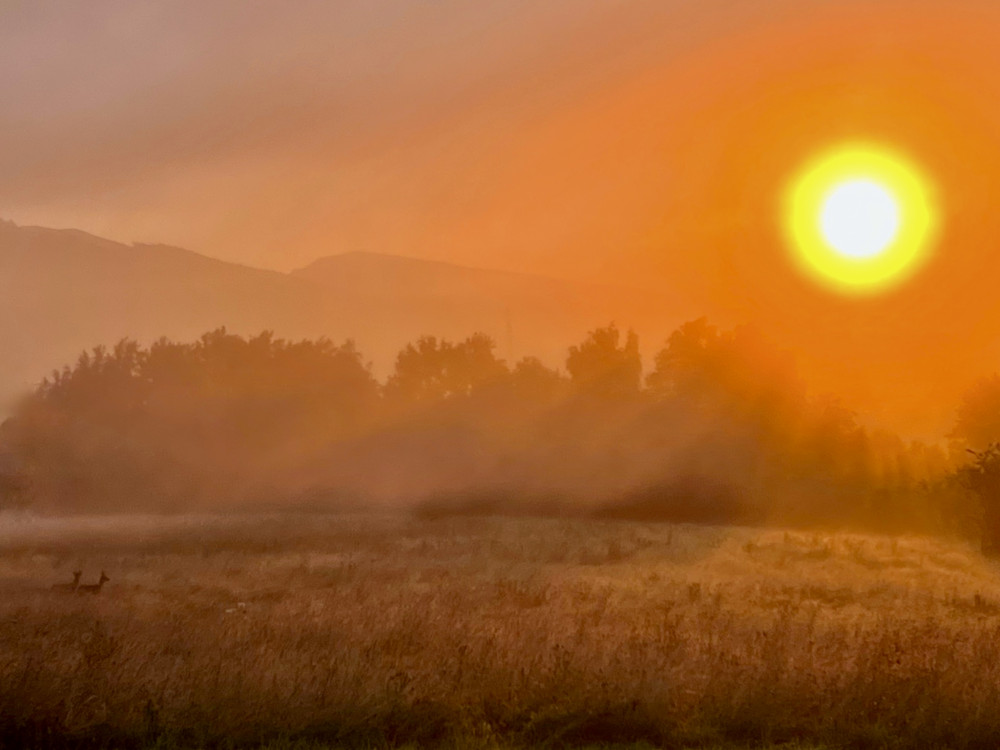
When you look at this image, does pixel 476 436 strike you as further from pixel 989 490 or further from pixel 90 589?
pixel 90 589

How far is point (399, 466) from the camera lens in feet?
285

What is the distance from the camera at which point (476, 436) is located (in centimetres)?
8819

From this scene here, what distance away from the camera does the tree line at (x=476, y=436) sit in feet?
236

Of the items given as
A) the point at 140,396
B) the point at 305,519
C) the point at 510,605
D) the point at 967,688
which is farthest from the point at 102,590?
the point at 140,396

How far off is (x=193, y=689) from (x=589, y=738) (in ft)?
14.2

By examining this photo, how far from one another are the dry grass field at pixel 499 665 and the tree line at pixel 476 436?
35.9 m

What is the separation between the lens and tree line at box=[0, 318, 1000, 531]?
72062 mm

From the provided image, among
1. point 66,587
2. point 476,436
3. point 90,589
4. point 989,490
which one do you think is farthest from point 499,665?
point 476,436

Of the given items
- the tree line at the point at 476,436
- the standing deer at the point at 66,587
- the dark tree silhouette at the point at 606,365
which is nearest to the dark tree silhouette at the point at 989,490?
the tree line at the point at 476,436

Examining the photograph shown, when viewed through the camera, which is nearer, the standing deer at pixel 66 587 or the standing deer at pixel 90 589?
the standing deer at pixel 66 587

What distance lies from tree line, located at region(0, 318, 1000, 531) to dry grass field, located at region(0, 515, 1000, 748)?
35928 millimetres

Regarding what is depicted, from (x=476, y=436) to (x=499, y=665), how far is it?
2964 inches

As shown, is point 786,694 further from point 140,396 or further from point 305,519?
point 140,396

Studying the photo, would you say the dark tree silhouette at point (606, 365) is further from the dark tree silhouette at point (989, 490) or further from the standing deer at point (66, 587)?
the standing deer at point (66, 587)
